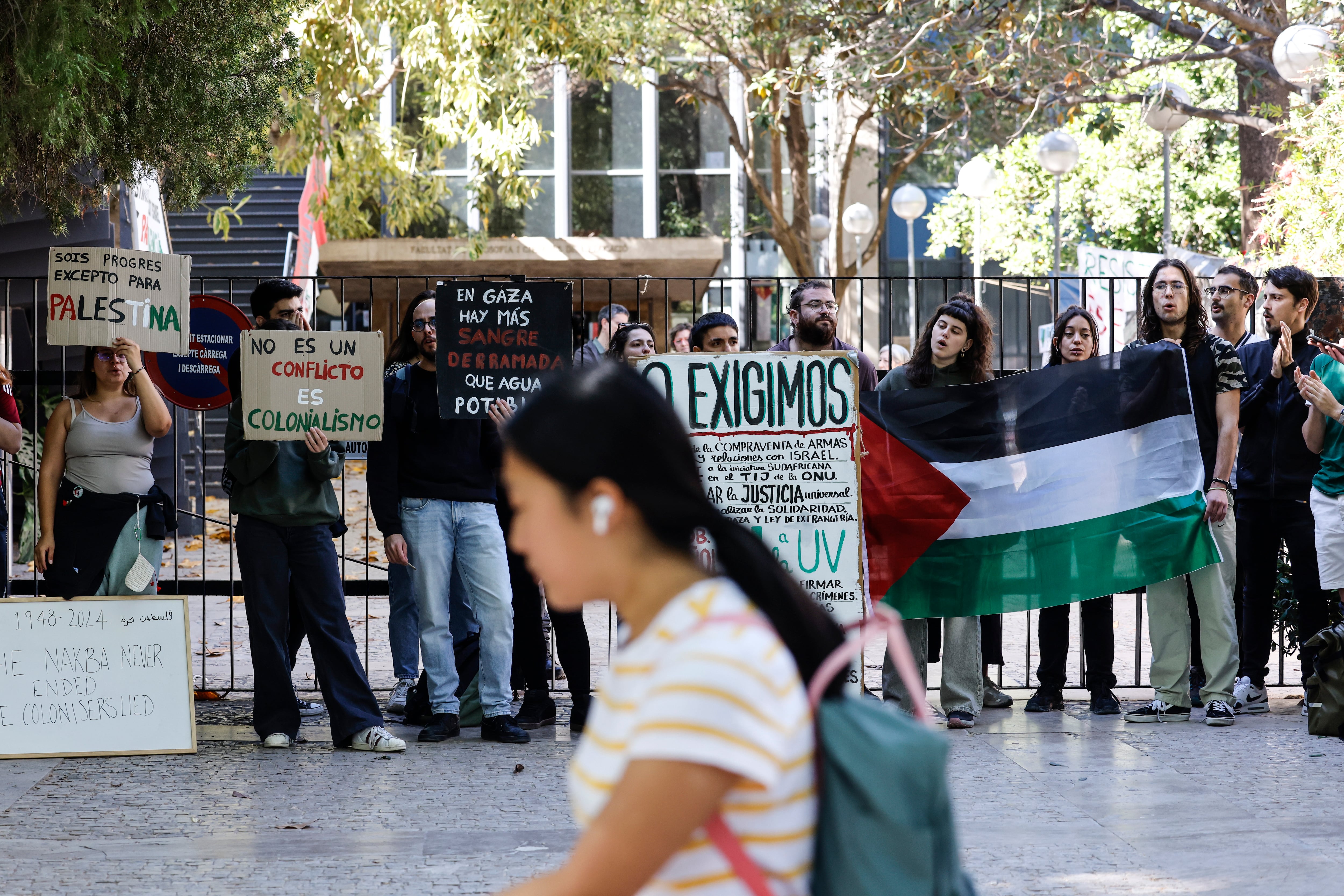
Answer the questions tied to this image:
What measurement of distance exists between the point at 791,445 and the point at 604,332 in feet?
6.16

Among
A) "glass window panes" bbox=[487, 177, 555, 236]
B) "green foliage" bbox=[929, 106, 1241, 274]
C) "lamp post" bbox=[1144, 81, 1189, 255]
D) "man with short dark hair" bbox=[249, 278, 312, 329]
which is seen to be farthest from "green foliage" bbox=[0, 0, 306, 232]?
"green foliage" bbox=[929, 106, 1241, 274]

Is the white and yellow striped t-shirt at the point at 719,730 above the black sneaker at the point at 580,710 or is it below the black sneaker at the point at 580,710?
above

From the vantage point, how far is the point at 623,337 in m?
7.31

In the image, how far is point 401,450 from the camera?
6.68 meters

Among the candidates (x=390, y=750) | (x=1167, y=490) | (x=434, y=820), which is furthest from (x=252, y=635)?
(x=1167, y=490)

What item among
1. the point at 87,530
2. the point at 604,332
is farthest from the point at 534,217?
the point at 87,530

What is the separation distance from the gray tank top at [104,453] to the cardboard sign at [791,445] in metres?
2.38

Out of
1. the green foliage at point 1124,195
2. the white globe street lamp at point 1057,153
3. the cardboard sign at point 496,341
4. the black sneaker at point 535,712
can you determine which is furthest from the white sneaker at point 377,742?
the green foliage at point 1124,195

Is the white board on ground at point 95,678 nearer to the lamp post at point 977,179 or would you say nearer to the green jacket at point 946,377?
the green jacket at point 946,377

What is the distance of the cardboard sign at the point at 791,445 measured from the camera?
6645 mm

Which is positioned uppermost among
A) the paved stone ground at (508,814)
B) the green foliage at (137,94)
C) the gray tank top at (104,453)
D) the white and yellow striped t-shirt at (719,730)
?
the green foliage at (137,94)

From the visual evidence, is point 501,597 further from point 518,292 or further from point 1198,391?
point 1198,391

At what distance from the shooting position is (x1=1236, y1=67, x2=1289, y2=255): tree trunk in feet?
53.8

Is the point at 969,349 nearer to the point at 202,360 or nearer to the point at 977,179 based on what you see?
the point at 202,360
